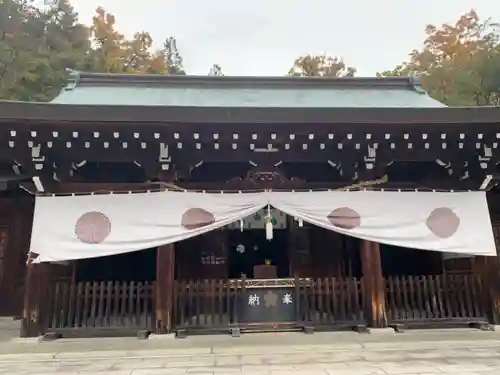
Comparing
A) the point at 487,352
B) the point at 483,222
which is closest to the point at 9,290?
the point at 487,352

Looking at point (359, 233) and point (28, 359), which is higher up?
point (359, 233)

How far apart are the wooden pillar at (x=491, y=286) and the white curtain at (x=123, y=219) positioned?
3.73m

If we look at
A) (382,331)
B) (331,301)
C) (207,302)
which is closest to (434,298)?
(382,331)

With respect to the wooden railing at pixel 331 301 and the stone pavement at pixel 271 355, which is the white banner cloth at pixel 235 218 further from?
the stone pavement at pixel 271 355

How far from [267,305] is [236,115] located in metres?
2.92

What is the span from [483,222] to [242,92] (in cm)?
628

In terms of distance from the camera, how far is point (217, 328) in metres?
6.06

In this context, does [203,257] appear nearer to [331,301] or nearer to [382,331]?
[331,301]

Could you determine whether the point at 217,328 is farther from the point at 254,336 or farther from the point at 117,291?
the point at 117,291

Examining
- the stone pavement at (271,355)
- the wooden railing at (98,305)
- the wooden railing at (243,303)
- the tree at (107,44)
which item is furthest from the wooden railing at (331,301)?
the tree at (107,44)

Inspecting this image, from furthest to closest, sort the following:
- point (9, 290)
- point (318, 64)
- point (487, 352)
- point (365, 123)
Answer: point (318, 64) → point (9, 290) → point (365, 123) → point (487, 352)

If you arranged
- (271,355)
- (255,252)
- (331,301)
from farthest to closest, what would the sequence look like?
(255,252)
(331,301)
(271,355)

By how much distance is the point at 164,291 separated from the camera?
603cm

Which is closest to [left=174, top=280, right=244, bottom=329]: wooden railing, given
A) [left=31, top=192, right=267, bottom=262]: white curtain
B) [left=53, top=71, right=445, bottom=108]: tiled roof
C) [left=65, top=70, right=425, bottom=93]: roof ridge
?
[left=31, top=192, right=267, bottom=262]: white curtain
